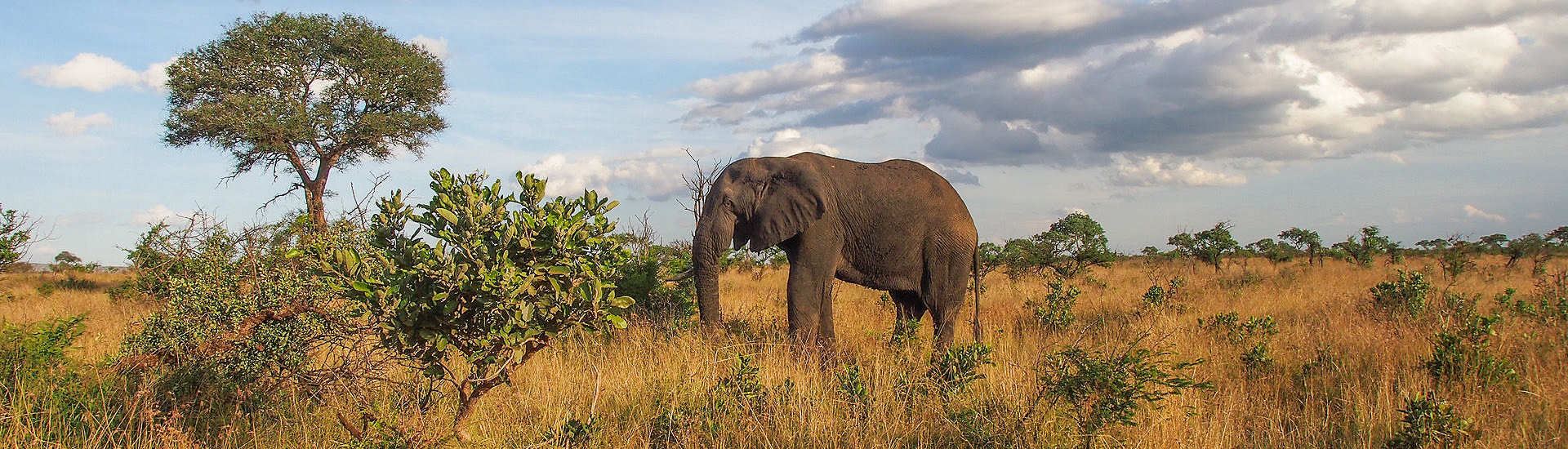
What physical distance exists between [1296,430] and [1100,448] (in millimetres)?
1463

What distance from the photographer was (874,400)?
5934 mm

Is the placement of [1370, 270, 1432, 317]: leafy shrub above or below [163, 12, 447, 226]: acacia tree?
below

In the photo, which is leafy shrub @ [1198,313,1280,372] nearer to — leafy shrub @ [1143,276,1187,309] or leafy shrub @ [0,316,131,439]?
leafy shrub @ [1143,276,1187,309]

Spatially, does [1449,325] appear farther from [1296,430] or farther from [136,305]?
[136,305]

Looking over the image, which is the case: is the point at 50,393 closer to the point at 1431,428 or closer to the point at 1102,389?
the point at 1102,389

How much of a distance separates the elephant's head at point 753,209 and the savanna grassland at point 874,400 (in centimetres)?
65

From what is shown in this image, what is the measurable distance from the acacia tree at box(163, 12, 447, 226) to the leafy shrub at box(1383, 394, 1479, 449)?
2305 centimetres

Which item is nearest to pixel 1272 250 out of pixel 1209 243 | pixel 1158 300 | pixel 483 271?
pixel 1209 243

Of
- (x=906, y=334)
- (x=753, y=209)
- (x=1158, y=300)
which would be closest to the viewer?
(x=906, y=334)

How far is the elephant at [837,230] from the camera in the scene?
27.9ft

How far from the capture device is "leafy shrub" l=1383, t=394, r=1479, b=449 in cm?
497

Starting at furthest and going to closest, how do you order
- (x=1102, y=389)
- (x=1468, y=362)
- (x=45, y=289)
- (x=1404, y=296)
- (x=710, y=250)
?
(x=45, y=289) → (x=1404, y=296) → (x=710, y=250) → (x=1468, y=362) → (x=1102, y=389)

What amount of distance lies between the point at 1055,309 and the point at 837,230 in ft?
11.6

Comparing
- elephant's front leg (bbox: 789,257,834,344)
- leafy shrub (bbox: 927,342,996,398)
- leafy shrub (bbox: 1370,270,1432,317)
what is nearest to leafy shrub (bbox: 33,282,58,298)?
elephant's front leg (bbox: 789,257,834,344)
